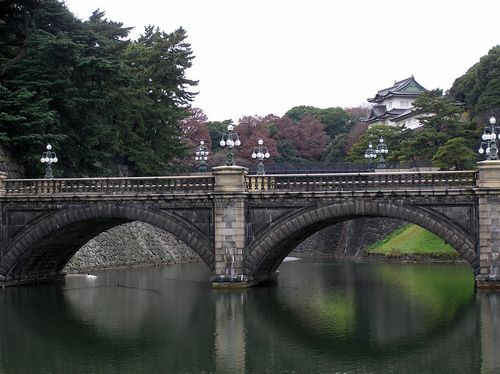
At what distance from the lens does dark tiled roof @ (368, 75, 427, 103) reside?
8984 cm

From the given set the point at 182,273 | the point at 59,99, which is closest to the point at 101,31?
the point at 59,99

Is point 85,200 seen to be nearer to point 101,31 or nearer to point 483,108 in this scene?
point 101,31

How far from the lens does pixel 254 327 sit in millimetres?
25516

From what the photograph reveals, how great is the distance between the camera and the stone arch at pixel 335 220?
30.9 m

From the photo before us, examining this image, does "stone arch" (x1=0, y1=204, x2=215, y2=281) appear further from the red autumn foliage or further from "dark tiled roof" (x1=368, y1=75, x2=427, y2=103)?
"dark tiled roof" (x1=368, y1=75, x2=427, y2=103)

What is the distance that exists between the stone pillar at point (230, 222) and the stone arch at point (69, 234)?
2.13ft

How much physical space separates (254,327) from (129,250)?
24056 millimetres

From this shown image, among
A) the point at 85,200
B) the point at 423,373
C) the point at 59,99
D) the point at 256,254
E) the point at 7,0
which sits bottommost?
the point at 423,373

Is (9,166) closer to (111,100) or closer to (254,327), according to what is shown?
(111,100)

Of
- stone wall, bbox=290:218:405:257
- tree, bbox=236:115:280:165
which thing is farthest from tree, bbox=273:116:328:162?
stone wall, bbox=290:218:405:257

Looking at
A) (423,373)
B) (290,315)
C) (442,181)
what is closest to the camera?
(423,373)

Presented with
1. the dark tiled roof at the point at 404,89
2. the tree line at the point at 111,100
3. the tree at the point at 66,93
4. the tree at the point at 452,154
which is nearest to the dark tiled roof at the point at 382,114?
the dark tiled roof at the point at 404,89

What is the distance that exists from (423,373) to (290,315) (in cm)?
1009

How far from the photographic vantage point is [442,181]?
31281 millimetres
